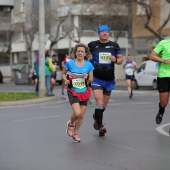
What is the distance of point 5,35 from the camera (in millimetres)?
62688

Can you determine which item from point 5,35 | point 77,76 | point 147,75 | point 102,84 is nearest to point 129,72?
point 147,75

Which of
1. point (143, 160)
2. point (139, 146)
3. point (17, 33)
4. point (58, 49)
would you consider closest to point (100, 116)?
point (139, 146)

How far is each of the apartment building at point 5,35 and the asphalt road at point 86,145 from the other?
47.7 meters

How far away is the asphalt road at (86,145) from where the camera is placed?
310 inches

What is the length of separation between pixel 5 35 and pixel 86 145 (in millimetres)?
54100

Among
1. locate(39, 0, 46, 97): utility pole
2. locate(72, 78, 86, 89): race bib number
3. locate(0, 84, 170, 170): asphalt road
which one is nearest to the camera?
locate(0, 84, 170, 170): asphalt road

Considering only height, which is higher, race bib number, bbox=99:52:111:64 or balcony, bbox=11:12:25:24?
balcony, bbox=11:12:25:24

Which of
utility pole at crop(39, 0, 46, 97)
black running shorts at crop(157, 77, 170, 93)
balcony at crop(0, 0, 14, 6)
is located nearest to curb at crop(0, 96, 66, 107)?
utility pole at crop(39, 0, 46, 97)

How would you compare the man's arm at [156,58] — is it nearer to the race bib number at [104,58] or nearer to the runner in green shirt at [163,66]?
the runner in green shirt at [163,66]

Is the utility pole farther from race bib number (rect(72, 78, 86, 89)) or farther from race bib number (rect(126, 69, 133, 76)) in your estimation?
race bib number (rect(72, 78, 86, 89))

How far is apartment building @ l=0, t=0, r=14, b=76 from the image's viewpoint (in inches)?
2430

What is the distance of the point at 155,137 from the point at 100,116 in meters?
1.07

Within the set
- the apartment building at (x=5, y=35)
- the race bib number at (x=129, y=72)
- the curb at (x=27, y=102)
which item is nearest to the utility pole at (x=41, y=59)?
the curb at (x=27, y=102)

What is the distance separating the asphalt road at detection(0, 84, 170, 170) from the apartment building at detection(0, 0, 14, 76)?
47.7 m
